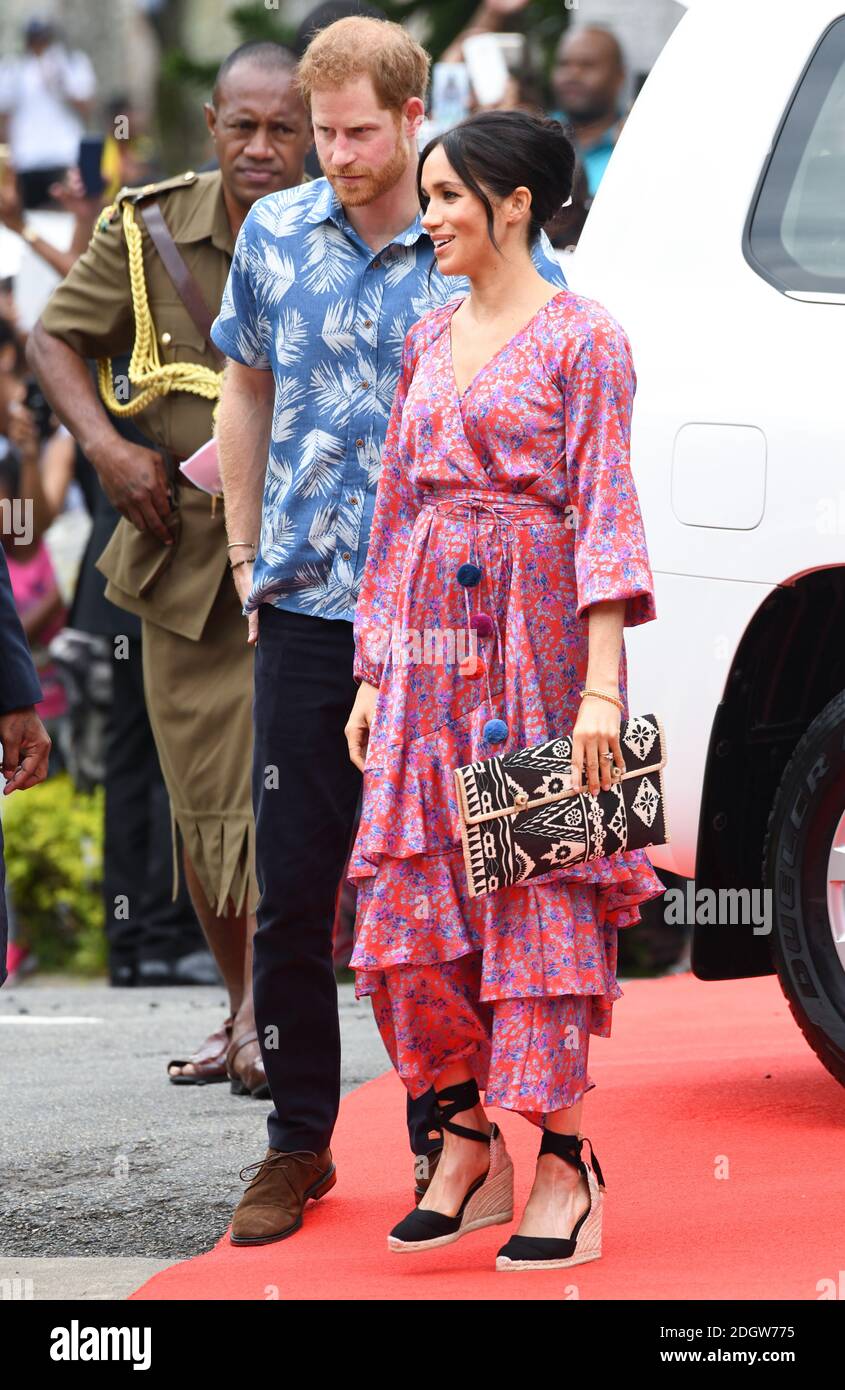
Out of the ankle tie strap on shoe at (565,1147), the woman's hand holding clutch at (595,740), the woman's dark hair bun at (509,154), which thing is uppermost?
the woman's dark hair bun at (509,154)

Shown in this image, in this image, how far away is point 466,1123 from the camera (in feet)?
12.3

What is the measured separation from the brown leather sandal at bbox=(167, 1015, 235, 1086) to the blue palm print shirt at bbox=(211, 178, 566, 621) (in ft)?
5.70

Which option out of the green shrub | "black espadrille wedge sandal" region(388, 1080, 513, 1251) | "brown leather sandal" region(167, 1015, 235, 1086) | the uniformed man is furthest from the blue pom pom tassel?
the green shrub

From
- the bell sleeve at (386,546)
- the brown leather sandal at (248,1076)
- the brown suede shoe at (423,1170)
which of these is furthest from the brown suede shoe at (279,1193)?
the brown leather sandal at (248,1076)

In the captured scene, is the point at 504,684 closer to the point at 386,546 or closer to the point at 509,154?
the point at 386,546

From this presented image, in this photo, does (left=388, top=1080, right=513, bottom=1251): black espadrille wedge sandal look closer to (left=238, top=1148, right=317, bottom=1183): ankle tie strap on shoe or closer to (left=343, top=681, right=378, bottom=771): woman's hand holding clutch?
(left=238, top=1148, right=317, bottom=1183): ankle tie strap on shoe

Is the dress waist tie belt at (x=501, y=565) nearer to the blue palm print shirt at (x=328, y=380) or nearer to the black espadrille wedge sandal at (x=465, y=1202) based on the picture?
the blue palm print shirt at (x=328, y=380)

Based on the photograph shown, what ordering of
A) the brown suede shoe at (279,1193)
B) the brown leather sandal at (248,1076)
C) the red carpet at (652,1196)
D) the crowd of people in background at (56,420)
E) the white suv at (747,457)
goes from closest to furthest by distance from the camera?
the red carpet at (652,1196) < the brown suede shoe at (279,1193) < the white suv at (747,457) < the brown leather sandal at (248,1076) < the crowd of people in background at (56,420)

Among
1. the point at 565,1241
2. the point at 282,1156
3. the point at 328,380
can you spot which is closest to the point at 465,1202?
the point at 565,1241

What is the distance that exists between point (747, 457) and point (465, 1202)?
4.71 ft

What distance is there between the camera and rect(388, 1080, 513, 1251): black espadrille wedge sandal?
12.1ft

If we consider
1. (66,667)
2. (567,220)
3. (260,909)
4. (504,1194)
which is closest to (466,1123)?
(504,1194)

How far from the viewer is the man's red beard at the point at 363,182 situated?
3.88m
